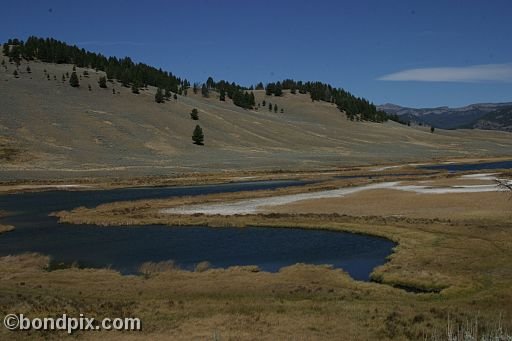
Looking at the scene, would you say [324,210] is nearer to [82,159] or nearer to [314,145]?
[82,159]

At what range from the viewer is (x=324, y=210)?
2233 inches

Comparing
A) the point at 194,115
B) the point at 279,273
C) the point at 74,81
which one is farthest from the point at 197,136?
the point at 279,273

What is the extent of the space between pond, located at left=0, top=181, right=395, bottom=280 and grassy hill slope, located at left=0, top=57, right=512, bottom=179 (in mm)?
58246

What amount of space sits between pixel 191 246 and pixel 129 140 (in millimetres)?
107677

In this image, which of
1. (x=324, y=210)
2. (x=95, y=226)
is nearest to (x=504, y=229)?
(x=324, y=210)

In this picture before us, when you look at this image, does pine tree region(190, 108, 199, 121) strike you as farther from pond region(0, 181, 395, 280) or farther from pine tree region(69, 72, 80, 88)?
pond region(0, 181, 395, 280)

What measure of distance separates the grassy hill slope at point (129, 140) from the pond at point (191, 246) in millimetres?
58246

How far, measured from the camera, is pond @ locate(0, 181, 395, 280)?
35.6 meters

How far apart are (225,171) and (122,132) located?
49502mm

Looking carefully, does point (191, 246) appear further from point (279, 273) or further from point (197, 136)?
point (197, 136)

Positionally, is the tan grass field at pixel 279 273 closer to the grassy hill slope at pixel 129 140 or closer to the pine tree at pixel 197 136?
the grassy hill slope at pixel 129 140

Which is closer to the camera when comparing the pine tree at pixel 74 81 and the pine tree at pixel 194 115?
the pine tree at pixel 194 115

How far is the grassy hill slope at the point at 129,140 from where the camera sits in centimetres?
11581

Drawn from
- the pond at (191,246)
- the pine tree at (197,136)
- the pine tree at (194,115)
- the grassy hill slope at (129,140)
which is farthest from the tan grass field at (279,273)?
the pine tree at (194,115)
